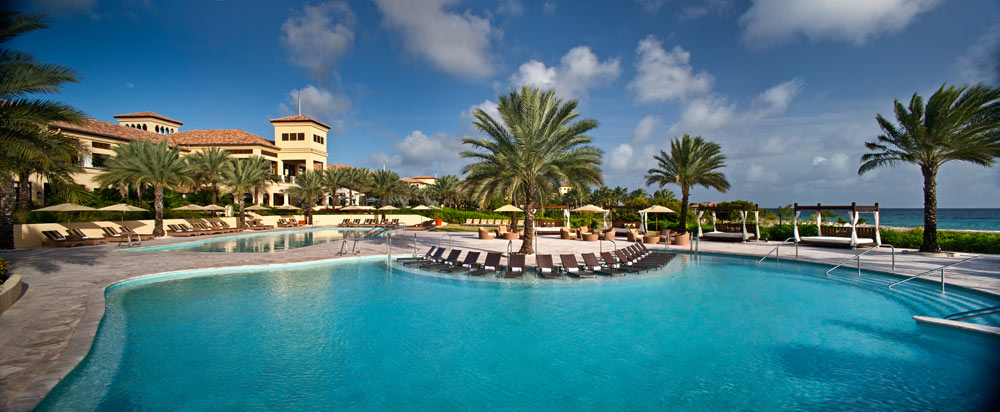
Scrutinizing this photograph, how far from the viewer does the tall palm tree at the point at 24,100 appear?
827cm

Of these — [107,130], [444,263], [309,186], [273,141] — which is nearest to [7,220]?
[444,263]

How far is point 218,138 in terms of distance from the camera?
1986 inches

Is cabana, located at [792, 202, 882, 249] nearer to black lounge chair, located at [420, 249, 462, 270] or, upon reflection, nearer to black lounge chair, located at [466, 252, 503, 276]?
black lounge chair, located at [466, 252, 503, 276]

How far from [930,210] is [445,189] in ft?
143

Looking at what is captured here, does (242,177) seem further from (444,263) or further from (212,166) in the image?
(444,263)

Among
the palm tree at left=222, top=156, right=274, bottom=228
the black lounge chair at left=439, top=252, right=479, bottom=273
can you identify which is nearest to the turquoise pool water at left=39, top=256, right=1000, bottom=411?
the black lounge chair at left=439, top=252, right=479, bottom=273

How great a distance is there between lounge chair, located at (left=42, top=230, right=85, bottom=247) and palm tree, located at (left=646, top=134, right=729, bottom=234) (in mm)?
30700

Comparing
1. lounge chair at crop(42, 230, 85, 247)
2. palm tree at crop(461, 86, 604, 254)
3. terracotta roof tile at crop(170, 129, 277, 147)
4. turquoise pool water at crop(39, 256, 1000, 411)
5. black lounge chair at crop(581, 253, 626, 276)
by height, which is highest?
terracotta roof tile at crop(170, 129, 277, 147)

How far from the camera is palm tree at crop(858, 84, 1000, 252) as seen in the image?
1471 centimetres

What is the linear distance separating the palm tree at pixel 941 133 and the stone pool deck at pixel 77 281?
3.30 meters

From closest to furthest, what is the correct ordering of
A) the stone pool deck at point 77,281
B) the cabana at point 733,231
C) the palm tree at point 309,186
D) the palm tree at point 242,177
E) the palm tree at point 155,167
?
the stone pool deck at point 77,281
the cabana at point 733,231
the palm tree at point 155,167
the palm tree at point 242,177
the palm tree at point 309,186

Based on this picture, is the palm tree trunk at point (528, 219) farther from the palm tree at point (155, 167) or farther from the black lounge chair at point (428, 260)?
the palm tree at point (155, 167)

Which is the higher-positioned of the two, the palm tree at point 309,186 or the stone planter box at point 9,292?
the palm tree at point 309,186

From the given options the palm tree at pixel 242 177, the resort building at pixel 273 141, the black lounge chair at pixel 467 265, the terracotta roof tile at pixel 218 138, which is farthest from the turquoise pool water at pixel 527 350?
the terracotta roof tile at pixel 218 138
